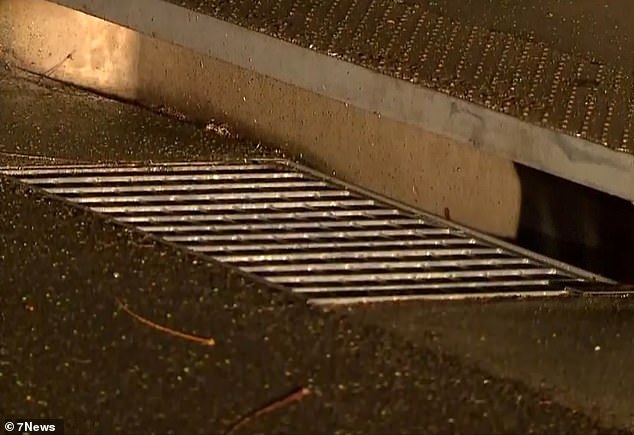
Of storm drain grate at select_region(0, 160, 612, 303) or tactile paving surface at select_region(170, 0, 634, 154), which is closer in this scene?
storm drain grate at select_region(0, 160, 612, 303)

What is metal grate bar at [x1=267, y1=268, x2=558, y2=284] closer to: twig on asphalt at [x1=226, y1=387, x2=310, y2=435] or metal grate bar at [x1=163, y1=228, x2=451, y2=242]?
metal grate bar at [x1=163, y1=228, x2=451, y2=242]

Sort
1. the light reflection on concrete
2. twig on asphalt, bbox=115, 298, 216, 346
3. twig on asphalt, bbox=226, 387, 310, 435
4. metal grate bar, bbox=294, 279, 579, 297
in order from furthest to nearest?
the light reflection on concrete, metal grate bar, bbox=294, 279, 579, 297, twig on asphalt, bbox=115, 298, 216, 346, twig on asphalt, bbox=226, 387, 310, 435

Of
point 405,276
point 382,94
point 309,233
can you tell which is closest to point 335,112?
point 382,94

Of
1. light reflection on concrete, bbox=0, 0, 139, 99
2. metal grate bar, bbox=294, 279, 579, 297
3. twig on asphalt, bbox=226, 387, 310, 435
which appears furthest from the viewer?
light reflection on concrete, bbox=0, 0, 139, 99

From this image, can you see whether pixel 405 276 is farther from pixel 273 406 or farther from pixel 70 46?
pixel 70 46

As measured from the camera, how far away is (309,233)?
1.48m

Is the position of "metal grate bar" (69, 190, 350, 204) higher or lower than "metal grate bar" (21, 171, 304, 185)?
lower

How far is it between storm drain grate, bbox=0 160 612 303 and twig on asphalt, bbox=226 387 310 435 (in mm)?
179

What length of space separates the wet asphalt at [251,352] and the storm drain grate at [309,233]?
0.05m

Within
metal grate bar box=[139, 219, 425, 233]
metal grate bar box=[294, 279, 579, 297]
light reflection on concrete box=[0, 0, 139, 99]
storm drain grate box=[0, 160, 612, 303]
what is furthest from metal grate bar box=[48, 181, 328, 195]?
light reflection on concrete box=[0, 0, 139, 99]

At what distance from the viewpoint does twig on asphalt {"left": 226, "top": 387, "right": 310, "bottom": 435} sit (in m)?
1.10

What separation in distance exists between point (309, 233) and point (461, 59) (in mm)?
407

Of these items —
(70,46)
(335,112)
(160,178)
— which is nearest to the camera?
(160,178)

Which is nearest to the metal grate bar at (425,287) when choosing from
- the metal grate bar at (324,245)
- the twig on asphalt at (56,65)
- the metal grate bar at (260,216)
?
the metal grate bar at (324,245)
